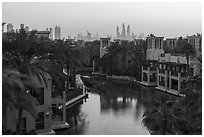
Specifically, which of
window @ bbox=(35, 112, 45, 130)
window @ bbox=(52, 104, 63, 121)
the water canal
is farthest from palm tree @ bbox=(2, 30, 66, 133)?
the water canal

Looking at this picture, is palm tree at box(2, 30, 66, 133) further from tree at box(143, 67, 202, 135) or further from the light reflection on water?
the light reflection on water

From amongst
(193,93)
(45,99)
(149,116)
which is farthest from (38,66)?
(193,93)

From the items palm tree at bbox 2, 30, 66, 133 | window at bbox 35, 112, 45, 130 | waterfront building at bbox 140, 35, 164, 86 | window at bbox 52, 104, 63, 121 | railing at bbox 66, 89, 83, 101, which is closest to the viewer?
palm tree at bbox 2, 30, 66, 133

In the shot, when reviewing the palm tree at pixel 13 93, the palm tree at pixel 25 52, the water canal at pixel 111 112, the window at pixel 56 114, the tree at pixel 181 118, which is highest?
the palm tree at pixel 25 52

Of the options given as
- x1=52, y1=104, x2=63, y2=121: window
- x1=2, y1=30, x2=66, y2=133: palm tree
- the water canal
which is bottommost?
the water canal

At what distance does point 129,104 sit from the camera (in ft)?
81.9

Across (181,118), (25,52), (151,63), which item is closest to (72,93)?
(25,52)

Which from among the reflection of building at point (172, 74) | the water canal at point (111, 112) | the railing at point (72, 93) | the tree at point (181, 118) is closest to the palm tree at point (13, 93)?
the tree at point (181, 118)

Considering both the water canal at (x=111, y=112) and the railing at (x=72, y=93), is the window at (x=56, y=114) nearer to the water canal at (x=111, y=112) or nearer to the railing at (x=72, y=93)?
the water canal at (x=111, y=112)

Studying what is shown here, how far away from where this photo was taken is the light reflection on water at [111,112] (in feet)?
56.4

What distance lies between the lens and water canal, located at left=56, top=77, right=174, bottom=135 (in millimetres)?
17156

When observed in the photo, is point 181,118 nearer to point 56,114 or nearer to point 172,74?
point 56,114

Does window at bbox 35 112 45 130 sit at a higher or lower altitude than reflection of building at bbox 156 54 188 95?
lower

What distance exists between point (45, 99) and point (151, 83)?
24012 mm
